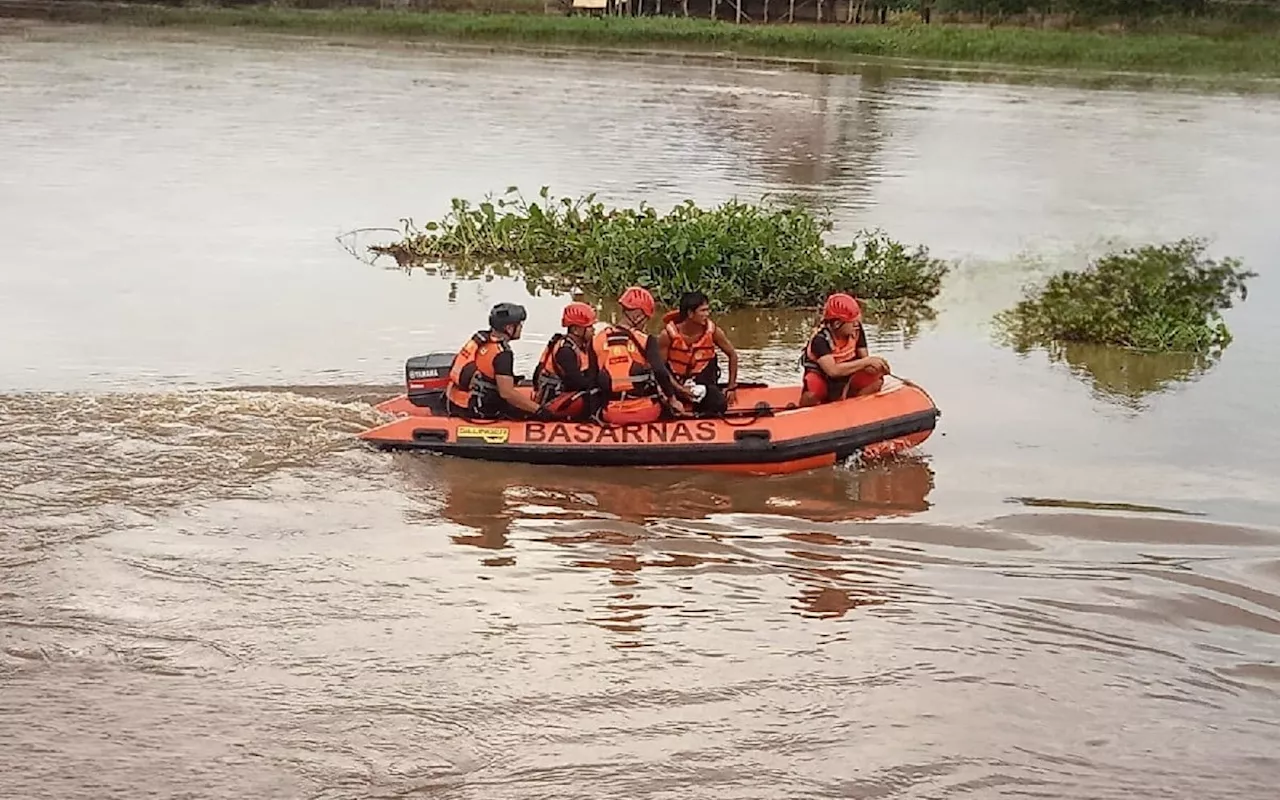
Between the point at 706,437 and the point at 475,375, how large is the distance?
54.4 inches

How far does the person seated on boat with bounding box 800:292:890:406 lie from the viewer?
31.7 ft

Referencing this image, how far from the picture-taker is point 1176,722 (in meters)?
6.56

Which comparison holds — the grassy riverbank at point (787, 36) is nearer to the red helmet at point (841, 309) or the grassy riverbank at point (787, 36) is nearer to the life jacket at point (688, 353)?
the red helmet at point (841, 309)

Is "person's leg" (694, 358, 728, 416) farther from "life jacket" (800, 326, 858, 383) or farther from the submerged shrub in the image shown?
the submerged shrub

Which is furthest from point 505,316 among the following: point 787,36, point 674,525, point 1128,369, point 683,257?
point 787,36

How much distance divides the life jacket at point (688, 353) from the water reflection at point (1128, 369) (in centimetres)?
316

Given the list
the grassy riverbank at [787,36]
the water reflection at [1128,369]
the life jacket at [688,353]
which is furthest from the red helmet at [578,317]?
the grassy riverbank at [787,36]

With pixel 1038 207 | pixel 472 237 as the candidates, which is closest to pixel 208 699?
pixel 472 237

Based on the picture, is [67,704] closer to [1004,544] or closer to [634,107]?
[1004,544]

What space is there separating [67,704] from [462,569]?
2090 millimetres

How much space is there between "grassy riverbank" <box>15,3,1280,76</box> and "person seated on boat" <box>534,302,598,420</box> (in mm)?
34304

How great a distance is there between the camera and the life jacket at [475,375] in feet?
31.0

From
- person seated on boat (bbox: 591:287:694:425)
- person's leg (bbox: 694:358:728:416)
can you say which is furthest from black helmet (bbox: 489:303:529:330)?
person's leg (bbox: 694:358:728:416)

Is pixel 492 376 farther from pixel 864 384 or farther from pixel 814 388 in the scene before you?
pixel 864 384
